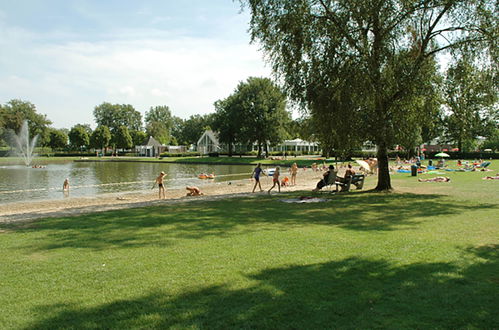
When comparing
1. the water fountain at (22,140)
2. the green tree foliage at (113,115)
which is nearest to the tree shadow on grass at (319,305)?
the water fountain at (22,140)

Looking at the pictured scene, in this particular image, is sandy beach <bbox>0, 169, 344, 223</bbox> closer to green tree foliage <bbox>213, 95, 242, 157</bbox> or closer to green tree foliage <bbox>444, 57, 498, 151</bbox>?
green tree foliage <bbox>444, 57, 498, 151</bbox>

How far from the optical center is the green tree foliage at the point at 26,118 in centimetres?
9781

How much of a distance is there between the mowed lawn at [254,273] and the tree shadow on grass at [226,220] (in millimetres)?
63

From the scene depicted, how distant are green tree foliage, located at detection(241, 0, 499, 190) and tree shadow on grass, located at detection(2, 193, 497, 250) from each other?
387 centimetres

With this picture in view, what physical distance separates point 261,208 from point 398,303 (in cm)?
860

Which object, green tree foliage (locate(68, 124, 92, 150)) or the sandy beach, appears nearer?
the sandy beach

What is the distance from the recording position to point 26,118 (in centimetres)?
10181

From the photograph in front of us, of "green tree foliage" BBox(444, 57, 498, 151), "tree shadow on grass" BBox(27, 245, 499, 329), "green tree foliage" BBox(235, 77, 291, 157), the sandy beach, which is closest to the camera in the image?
"tree shadow on grass" BBox(27, 245, 499, 329)

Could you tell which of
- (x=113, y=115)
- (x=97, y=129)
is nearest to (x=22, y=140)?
(x=97, y=129)

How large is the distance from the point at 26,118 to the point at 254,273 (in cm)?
11429

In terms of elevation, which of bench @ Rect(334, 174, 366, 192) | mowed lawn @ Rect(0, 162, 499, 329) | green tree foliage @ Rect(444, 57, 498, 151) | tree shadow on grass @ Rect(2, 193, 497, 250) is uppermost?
green tree foliage @ Rect(444, 57, 498, 151)

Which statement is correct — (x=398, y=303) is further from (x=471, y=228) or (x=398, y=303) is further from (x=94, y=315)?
(x=471, y=228)

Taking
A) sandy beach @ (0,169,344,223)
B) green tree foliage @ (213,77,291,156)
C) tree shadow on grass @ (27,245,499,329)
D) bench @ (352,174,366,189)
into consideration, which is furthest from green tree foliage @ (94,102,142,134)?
tree shadow on grass @ (27,245,499,329)

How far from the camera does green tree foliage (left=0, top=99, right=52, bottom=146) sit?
9781 centimetres
